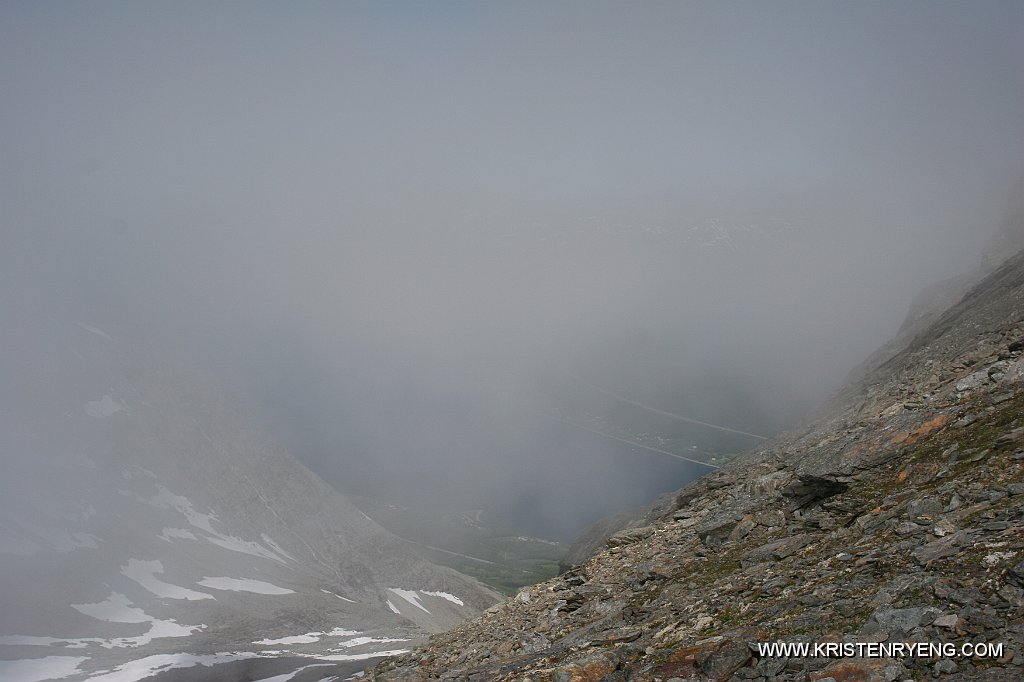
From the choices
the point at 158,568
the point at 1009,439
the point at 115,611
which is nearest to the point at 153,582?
the point at 158,568

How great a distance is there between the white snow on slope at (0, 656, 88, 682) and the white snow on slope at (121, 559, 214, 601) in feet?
95.5

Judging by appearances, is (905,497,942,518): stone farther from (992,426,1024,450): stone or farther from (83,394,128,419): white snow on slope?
(83,394,128,419): white snow on slope

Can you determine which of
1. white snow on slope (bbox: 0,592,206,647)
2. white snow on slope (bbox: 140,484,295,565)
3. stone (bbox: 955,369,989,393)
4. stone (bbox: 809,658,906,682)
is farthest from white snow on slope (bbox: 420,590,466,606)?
stone (bbox: 809,658,906,682)

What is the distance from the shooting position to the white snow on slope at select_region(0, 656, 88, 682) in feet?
341

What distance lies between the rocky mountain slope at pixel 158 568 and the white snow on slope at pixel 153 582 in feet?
1.22

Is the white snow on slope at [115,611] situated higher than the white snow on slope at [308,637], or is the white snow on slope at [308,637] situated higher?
the white snow on slope at [115,611]

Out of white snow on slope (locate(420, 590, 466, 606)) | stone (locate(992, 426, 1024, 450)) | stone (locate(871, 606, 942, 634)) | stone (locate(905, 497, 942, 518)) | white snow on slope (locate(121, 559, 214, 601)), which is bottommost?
stone (locate(871, 606, 942, 634))

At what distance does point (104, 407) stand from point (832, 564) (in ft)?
723

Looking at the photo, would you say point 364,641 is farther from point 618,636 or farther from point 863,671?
point 863,671

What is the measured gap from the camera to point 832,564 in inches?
788

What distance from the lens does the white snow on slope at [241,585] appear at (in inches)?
5881

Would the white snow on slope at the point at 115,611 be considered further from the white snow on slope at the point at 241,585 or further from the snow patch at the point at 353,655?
the snow patch at the point at 353,655

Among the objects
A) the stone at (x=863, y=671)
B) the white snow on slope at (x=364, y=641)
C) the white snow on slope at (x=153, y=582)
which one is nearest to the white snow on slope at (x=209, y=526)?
the white snow on slope at (x=153, y=582)

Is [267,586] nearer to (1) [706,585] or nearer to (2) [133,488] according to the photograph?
(2) [133,488]
